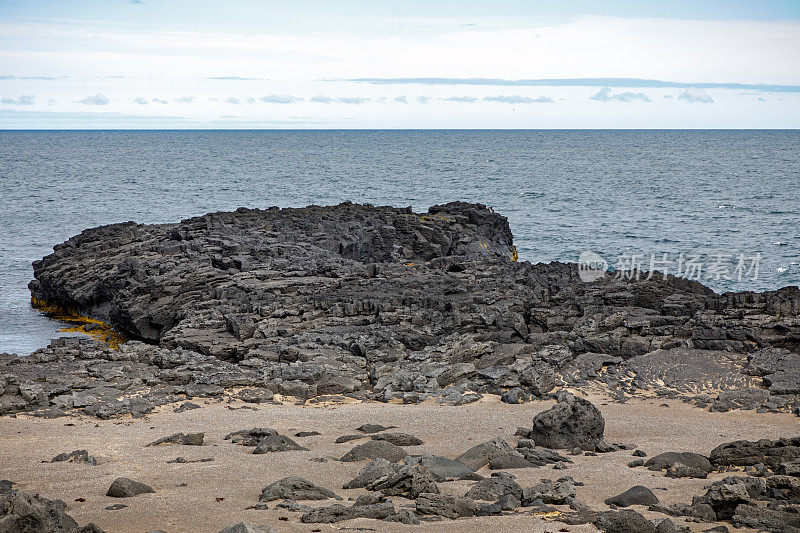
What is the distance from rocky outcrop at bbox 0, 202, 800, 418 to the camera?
1947cm

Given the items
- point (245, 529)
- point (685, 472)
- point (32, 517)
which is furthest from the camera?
point (685, 472)

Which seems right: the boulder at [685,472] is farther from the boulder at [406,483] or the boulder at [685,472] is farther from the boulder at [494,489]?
the boulder at [406,483]

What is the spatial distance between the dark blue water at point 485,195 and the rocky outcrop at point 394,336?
7.28 meters

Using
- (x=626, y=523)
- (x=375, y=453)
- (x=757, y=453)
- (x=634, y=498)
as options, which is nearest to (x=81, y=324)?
(x=375, y=453)

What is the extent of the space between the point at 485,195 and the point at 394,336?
75817mm

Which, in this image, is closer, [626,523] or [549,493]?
[626,523]

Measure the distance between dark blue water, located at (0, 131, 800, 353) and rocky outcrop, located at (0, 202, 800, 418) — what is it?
728 cm

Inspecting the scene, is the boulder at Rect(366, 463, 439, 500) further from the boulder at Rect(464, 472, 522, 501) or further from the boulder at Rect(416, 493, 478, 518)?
the boulder at Rect(464, 472, 522, 501)

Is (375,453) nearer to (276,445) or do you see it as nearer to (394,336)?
(276,445)

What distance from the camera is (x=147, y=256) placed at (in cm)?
3419

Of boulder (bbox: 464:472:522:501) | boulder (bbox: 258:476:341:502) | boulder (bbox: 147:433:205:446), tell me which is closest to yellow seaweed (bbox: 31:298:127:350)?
boulder (bbox: 147:433:205:446)

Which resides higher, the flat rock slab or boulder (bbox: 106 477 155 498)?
boulder (bbox: 106 477 155 498)

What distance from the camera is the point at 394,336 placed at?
22641 millimetres

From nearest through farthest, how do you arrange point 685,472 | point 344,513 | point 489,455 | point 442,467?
1. point 344,513
2. point 685,472
3. point 442,467
4. point 489,455
